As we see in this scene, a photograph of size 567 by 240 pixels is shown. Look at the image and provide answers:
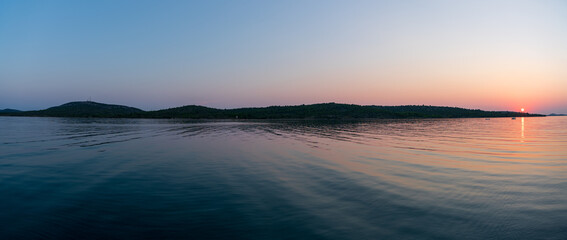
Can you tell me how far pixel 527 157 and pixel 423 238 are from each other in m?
18.8

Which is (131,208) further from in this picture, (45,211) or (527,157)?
(527,157)

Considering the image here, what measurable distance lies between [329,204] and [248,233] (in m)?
3.32

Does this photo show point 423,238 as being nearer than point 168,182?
Yes

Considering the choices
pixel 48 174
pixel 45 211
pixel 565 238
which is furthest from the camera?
pixel 48 174

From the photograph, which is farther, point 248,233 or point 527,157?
point 527,157

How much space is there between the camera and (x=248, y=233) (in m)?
7.32

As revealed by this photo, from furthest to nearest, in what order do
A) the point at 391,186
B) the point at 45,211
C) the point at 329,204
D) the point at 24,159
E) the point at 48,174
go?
the point at 24,159 → the point at 48,174 → the point at 391,186 → the point at 329,204 → the point at 45,211

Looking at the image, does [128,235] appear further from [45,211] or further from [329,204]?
[329,204]

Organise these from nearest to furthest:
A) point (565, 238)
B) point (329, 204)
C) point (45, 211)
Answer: point (565, 238) → point (45, 211) → point (329, 204)

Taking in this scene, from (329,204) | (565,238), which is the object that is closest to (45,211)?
(329,204)

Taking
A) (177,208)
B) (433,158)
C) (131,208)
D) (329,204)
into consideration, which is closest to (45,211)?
(131,208)

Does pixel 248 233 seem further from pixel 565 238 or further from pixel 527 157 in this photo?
pixel 527 157

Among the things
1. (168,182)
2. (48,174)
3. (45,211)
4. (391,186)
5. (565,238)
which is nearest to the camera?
(565,238)

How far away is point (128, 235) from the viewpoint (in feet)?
23.2
